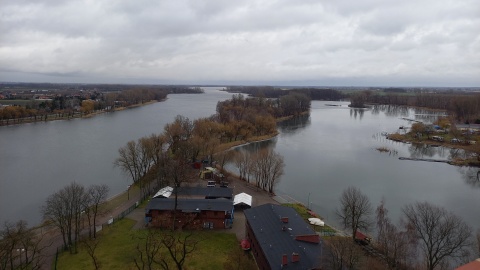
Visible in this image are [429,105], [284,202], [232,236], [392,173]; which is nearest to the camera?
[232,236]

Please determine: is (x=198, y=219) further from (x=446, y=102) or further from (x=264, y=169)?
(x=446, y=102)

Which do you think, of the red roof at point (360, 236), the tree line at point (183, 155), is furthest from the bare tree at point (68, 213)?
the red roof at point (360, 236)

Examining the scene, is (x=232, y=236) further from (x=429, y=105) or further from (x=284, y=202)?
(x=429, y=105)

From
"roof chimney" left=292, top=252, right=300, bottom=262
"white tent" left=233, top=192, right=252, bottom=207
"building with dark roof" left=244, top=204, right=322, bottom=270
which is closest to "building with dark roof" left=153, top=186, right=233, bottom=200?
"white tent" left=233, top=192, right=252, bottom=207

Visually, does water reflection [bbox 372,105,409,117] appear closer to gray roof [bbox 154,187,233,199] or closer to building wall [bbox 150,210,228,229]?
gray roof [bbox 154,187,233,199]

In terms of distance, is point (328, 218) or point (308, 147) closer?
point (328, 218)

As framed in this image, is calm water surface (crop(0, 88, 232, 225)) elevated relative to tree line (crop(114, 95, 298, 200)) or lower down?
lower down

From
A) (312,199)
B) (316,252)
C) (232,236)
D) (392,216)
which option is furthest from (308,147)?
(316,252)
